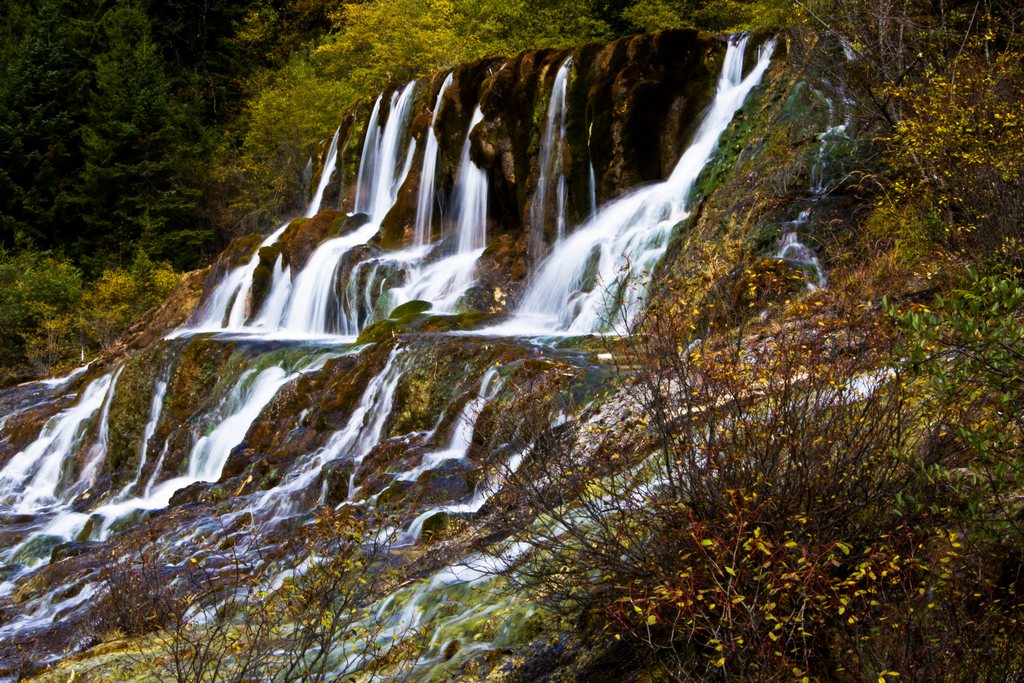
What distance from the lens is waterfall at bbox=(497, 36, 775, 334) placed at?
44.7 ft

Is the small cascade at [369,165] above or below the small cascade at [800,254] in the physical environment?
above

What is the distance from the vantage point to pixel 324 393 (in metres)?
13.1

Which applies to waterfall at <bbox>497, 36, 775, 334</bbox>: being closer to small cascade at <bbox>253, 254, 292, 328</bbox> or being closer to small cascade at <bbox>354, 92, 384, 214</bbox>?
small cascade at <bbox>253, 254, 292, 328</bbox>

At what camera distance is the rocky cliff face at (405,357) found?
843cm

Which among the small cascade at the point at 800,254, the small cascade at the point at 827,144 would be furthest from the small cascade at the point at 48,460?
the small cascade at the point at 827,144

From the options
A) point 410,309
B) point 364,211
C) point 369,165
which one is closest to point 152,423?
point 410,309

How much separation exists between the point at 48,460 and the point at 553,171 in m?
10.1

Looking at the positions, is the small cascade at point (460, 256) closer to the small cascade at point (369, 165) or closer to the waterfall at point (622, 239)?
the waterfall at point (622, 239)

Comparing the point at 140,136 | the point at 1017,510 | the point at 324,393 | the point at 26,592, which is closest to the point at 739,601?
the point at 1017,510

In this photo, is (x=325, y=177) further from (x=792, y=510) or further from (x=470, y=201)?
(x=792, y=510)

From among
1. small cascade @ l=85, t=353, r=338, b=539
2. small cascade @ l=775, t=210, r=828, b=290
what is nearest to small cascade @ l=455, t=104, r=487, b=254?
small cascade @ l=85, t=353, r=338, b=539

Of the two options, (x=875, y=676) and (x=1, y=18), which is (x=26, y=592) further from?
(x=1, y=18)

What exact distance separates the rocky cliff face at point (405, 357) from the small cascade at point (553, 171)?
1.8 inches

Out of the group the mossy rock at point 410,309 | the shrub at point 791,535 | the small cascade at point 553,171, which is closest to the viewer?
the shrub at point 791,535
